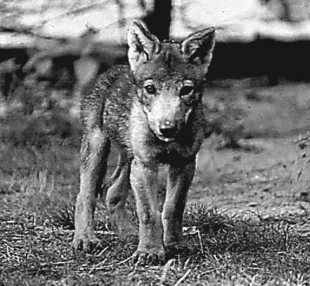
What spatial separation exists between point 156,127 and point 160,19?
164 inches

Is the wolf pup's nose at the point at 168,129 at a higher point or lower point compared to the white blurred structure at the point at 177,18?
higher

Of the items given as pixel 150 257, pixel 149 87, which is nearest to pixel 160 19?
pixel 149 87

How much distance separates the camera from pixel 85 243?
615 centimetres

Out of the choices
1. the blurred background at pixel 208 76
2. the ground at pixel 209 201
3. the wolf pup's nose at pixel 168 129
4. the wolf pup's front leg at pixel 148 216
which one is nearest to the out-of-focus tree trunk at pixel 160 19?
the blurred background at pixel 208 76

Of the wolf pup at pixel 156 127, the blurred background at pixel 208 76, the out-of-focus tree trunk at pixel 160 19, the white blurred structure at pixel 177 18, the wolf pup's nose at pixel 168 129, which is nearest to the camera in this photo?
the wolf pup's nose at pixel 168 129

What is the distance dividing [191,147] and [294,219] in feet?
6.81

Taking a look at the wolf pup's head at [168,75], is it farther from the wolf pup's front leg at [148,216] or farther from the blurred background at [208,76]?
the blurred background at [208,76]

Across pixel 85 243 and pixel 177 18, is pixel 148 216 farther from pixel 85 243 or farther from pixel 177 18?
pixel 177 18

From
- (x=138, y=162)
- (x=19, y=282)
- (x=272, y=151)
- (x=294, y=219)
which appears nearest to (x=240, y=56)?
(x=272, y=151)

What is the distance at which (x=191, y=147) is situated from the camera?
19.1ft

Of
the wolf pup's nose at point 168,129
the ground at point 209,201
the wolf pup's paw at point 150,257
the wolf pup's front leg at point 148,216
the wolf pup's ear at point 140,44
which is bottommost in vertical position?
the ground at point 209,201

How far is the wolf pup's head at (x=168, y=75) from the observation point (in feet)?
17.8

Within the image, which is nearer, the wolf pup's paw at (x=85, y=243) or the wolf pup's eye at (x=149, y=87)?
the wolf pup's eye at (x=149, y=87)

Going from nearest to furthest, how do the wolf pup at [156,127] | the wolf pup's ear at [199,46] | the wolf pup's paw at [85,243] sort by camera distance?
the wolf pup at [156,127]
the wolf pup's ear at [199,46]
the wolf pup's paw at [85,243]
